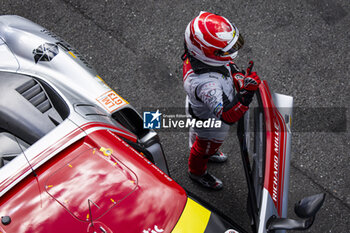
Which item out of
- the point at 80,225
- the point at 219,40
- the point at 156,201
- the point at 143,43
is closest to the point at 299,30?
the point at 143,43

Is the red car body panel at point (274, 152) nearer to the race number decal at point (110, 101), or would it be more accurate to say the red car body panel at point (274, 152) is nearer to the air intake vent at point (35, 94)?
the race number decal at point (110, 101)

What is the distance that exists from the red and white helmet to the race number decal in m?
0.68

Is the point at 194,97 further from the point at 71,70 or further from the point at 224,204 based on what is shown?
the point at 224,204

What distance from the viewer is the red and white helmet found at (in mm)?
2480

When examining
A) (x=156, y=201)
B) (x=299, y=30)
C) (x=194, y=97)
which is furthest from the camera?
(x=299, y=30)

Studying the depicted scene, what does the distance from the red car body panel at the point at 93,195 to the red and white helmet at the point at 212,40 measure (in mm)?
902

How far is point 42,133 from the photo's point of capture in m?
2.44

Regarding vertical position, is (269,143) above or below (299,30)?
above

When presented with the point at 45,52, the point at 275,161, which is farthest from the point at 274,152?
the point at 45,52

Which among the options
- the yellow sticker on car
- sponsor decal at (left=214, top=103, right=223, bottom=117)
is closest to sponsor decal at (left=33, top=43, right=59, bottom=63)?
sponsor decal at (left=214, top=103, right=223, bottom=117)

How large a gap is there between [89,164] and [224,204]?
5.90 ft

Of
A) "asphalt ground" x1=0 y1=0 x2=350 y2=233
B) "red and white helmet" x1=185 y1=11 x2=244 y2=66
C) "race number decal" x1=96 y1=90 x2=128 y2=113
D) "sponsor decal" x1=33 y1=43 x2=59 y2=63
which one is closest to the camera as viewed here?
"red and white helmet" x1=185 y1=11 x2=244 y2=66

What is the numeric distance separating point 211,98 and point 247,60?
5.80 feet

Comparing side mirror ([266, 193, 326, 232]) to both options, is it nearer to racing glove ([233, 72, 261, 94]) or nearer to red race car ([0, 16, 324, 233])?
red race car ([0, 16, 324, 233])
